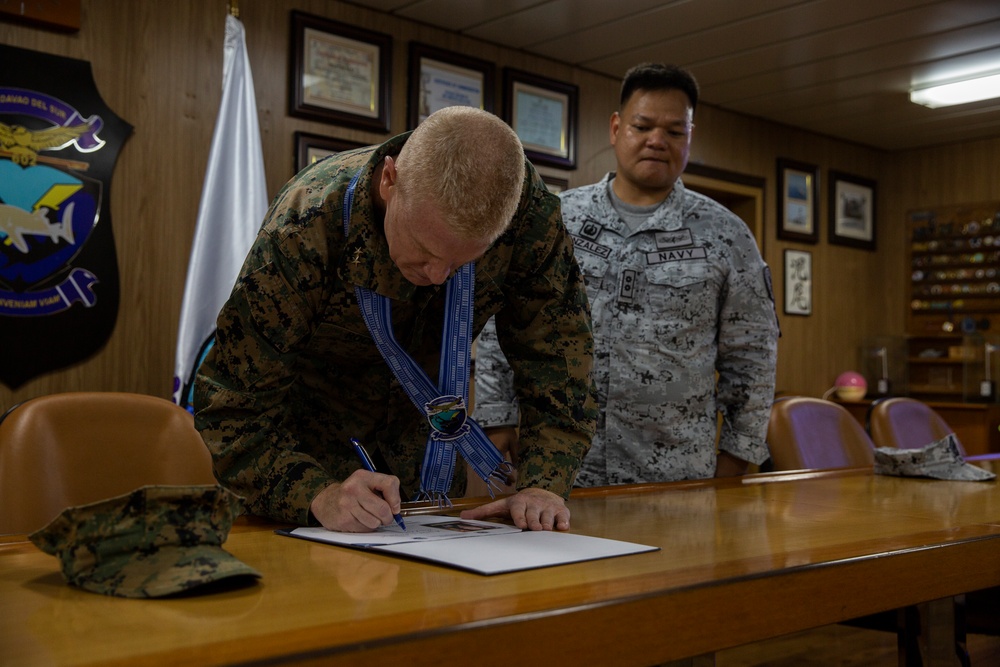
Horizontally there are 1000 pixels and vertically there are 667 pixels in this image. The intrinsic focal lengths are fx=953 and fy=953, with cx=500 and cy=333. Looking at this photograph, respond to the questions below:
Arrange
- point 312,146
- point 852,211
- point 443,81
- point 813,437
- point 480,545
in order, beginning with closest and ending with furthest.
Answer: point 480,545 < point 813,437 < point 312,146 < point 443,81 < point 852,211

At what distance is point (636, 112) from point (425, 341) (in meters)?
1.14

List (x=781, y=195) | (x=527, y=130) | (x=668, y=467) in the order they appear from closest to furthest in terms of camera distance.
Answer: (x=668, y=467) → (x=527, y=130) → (x=781, y=195)

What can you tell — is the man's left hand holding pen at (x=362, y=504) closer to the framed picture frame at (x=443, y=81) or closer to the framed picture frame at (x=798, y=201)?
the framed picture frame at (x=443, y=81)

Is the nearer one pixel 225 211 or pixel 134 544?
pixel 134 544

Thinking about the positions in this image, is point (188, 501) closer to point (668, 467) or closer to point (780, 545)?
point (780, 545)

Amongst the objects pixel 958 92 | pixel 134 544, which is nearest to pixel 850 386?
pixel 958 92

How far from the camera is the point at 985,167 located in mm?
6500

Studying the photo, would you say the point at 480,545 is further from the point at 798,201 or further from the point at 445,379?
the point at 798,201

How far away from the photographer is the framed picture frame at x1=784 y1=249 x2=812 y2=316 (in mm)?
6172

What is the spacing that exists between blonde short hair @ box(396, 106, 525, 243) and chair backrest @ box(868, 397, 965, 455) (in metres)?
2.44

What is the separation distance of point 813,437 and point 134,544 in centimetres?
245

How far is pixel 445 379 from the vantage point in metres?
1.48

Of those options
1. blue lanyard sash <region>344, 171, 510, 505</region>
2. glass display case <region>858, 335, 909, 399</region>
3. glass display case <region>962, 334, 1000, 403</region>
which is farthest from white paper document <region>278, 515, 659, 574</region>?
glass display case <region>858, 335, 909, 399</region>

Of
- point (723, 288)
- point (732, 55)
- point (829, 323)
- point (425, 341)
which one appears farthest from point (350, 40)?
point (829, 323)
